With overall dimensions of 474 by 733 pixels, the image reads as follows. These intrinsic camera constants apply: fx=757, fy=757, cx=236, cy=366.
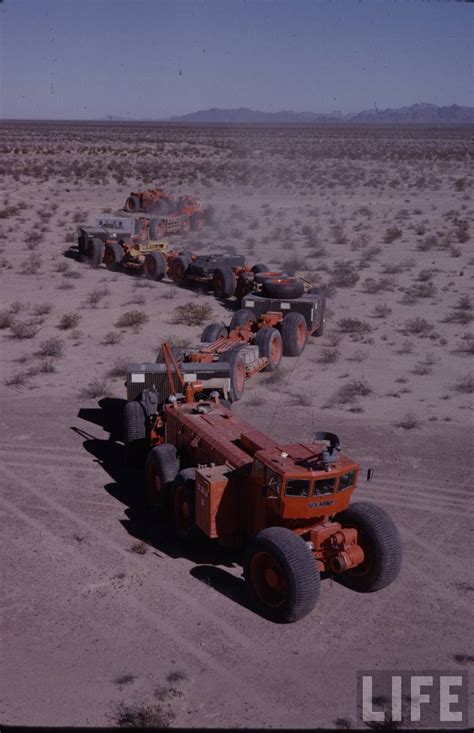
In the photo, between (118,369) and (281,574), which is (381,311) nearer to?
(118,369)

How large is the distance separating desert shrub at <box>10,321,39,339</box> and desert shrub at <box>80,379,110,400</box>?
4349mm

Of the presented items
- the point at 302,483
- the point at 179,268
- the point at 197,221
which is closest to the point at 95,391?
the point at 302,483

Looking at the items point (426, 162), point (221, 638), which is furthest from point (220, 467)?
point (426, 162)

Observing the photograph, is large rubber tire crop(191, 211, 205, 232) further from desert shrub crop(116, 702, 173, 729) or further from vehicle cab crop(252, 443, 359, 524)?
desert shrub crop(116, 702, 173, 729)

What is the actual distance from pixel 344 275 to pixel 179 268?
5755mm

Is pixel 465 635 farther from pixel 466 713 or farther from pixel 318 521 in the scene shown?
pixel 318 521

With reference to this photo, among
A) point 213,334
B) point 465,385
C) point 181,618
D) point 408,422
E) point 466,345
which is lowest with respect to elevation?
point 181,618

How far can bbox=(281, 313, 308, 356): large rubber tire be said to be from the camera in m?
17.4

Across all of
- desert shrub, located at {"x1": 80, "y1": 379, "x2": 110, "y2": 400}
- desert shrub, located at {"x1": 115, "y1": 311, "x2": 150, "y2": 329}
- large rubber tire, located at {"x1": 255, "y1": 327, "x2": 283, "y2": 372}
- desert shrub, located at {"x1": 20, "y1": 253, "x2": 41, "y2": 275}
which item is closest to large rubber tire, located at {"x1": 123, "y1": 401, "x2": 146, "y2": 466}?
desert shrub, located at {"x1": 80, "y1": 379, "x2": 110, "y2": 400}

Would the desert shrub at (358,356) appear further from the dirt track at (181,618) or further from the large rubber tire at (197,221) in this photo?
the large rubber tire at (197,221)

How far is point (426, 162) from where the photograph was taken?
2891 inches

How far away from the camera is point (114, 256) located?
27.7m

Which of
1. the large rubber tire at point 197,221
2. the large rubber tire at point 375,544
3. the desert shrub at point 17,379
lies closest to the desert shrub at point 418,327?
the desert shrub at point 17,379

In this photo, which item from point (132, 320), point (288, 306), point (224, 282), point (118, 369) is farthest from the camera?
point (224, 282)
